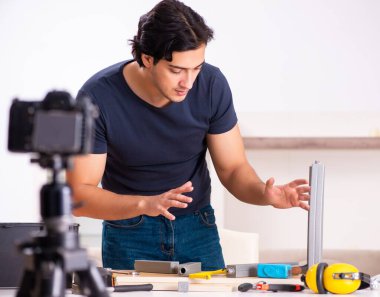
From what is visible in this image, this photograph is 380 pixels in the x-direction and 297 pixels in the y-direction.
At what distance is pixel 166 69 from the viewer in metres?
2.03

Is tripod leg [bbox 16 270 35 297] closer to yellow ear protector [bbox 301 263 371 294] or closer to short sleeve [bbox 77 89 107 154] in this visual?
yellow ear protector [bbox 301 263 371 294]

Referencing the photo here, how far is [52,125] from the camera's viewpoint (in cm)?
107

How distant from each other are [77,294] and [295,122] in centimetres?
255

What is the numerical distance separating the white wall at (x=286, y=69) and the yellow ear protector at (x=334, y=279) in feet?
7.60

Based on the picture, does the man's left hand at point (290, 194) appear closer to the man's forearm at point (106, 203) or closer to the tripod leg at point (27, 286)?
the man's forearm at point (106, 203)

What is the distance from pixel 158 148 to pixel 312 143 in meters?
1.77

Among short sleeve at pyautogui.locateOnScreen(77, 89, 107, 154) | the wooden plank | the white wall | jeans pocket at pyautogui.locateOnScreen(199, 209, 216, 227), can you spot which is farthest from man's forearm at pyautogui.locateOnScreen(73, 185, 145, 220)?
the white wall

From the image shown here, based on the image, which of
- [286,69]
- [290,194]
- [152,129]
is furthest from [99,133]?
[286,69]

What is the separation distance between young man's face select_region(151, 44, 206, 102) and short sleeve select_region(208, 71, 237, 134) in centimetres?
18

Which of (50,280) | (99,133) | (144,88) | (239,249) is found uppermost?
(144,88)

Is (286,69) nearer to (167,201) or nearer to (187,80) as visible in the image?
(187,80)

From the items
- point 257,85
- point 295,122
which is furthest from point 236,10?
point 295,122

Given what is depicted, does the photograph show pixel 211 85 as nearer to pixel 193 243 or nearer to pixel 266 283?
pixel 193 243

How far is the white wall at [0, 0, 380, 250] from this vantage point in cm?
403
